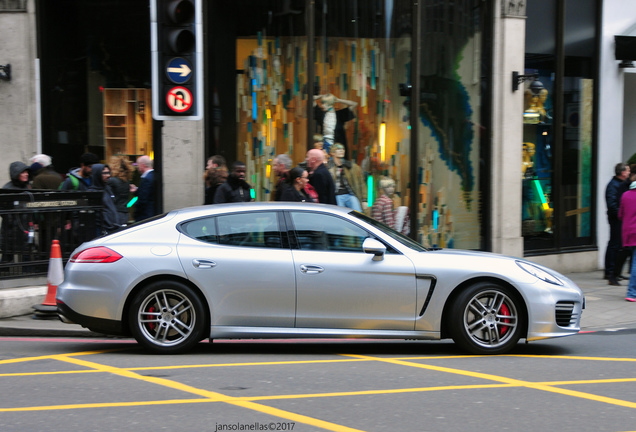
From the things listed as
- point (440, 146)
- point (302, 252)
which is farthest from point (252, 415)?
point (440, 146)

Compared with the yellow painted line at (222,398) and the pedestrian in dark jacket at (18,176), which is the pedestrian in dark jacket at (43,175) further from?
the yellow painted line at (222,398)

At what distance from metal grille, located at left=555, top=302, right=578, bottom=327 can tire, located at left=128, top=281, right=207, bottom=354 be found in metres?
3.18

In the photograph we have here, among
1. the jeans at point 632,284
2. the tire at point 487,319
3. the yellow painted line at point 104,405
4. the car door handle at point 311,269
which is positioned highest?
the car door handle at point 311,269

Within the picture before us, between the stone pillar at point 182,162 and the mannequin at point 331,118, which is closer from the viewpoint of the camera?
the stone pillar at point 182,162

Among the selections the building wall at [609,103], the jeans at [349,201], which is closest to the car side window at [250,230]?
the jeans at [349,201]

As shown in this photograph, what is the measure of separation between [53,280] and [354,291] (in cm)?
412

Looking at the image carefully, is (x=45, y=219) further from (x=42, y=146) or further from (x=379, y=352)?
(x=379, y=352)

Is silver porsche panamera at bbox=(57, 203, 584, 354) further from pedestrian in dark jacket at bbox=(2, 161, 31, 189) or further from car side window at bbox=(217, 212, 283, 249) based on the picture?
pedestrian in dark jacket at bbox=(2, 161, 31, 189)

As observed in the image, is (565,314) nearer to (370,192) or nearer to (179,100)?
(179,100)

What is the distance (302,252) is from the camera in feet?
23.3

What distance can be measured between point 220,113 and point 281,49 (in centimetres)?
147

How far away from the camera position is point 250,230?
7219mm

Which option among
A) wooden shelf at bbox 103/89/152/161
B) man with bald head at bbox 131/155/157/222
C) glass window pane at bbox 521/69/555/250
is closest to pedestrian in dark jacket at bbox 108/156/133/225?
man with bald head at bbox 131/155/157/222

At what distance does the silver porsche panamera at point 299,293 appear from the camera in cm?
700
